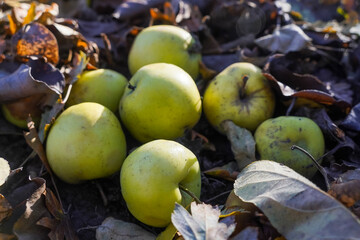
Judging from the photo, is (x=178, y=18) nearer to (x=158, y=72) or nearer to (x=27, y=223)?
(x=158, y=72)

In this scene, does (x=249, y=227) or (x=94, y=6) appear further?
(x=94, y=6)

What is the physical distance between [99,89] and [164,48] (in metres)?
0.45

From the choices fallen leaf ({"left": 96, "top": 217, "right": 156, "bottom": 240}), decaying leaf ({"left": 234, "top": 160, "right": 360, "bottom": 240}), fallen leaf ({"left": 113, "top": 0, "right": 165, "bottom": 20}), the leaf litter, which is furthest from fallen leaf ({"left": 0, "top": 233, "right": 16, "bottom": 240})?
fallen leaf ({"left": 113, "top": 0, "right": 165, "bottom": 20})

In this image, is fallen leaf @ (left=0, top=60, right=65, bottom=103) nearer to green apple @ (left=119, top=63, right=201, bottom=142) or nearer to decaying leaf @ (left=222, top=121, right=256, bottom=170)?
green apple @ (left=119, top=63, right=201, bottom=142)

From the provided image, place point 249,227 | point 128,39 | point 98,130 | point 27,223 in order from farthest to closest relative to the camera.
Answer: point 128,39 < point 98,130 < point 27,223 < point 249,227

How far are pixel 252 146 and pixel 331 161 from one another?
421mm

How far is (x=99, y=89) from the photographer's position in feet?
6.50

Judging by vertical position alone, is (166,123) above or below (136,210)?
above

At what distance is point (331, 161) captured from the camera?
1866 millimetres

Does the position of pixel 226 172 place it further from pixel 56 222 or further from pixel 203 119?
pixel 56 222

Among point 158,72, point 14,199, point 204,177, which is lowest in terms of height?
point 204,177

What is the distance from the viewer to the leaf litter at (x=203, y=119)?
48.2 inches

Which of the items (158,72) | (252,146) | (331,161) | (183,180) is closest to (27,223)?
(183,180)

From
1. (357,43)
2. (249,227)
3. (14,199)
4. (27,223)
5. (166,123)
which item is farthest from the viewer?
(357,43)
